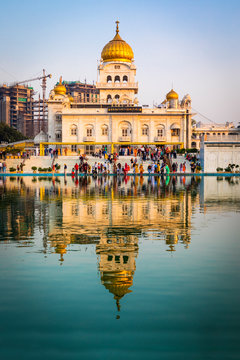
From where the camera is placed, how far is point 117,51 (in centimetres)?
6450

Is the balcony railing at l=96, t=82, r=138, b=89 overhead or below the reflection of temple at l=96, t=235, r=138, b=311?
overhead

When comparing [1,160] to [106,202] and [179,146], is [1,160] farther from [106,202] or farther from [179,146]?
[106,202]

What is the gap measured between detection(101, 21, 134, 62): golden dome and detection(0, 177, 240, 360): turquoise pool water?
55.1 m

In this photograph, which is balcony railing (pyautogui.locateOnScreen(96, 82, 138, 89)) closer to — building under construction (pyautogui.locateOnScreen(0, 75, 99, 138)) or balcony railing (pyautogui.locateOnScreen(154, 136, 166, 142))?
balcony railing (pyautogui.locateOnScreen(154, 136, 166, 142))

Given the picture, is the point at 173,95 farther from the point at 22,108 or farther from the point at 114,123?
the point at 22,108

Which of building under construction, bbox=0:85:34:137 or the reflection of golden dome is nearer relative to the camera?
the reflection of golden dome

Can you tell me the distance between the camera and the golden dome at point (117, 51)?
64500 millimetres

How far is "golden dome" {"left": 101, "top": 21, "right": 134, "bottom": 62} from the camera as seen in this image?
2539 inches

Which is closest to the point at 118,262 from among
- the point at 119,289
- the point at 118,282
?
the point at 118,282

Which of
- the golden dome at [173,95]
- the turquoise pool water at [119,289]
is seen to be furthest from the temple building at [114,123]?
the turquoise pool water at [119,289]

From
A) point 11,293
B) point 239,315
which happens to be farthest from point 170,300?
point 11,293

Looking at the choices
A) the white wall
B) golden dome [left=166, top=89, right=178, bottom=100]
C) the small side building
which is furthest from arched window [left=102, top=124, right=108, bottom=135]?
the white wall

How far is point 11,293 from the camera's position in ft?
20.5

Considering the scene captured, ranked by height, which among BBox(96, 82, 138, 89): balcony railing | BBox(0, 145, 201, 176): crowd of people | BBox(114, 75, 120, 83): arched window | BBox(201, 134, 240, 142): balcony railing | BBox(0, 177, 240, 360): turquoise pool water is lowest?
BBox(0, 177, 240, 360): turquoise pool water
